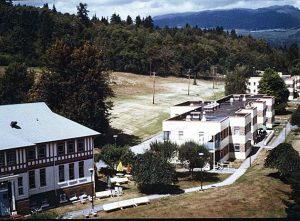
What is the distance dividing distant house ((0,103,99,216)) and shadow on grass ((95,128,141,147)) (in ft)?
74.5

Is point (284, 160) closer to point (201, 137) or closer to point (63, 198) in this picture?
point (201, 137)

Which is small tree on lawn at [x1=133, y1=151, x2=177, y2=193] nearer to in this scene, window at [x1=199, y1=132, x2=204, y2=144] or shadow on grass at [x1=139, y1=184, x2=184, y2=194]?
shadow on grass at [x1=139, y1=184, x2=184, y2=194]

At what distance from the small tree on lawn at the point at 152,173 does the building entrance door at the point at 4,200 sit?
11.6 m

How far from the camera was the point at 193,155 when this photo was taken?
48.5 meters

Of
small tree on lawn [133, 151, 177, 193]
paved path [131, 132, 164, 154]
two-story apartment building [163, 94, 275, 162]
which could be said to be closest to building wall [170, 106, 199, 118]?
two-story apartment building [163, 94, 275, 162]

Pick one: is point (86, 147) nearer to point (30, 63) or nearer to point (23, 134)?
point (23, 134)

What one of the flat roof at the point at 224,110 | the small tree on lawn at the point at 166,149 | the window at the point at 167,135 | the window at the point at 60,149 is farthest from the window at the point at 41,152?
the flat roof at the point at 224,110

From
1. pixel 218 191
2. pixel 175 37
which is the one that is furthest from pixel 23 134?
pixel 175 37

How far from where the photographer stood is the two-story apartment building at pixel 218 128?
181 feet

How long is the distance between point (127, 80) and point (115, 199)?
79718 millimetres

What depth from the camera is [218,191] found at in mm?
42281

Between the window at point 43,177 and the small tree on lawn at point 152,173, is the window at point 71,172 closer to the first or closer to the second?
the window at point 43,177

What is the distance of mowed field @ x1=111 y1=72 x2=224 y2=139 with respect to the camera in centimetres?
8094

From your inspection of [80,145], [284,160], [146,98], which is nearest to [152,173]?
[80,145]
